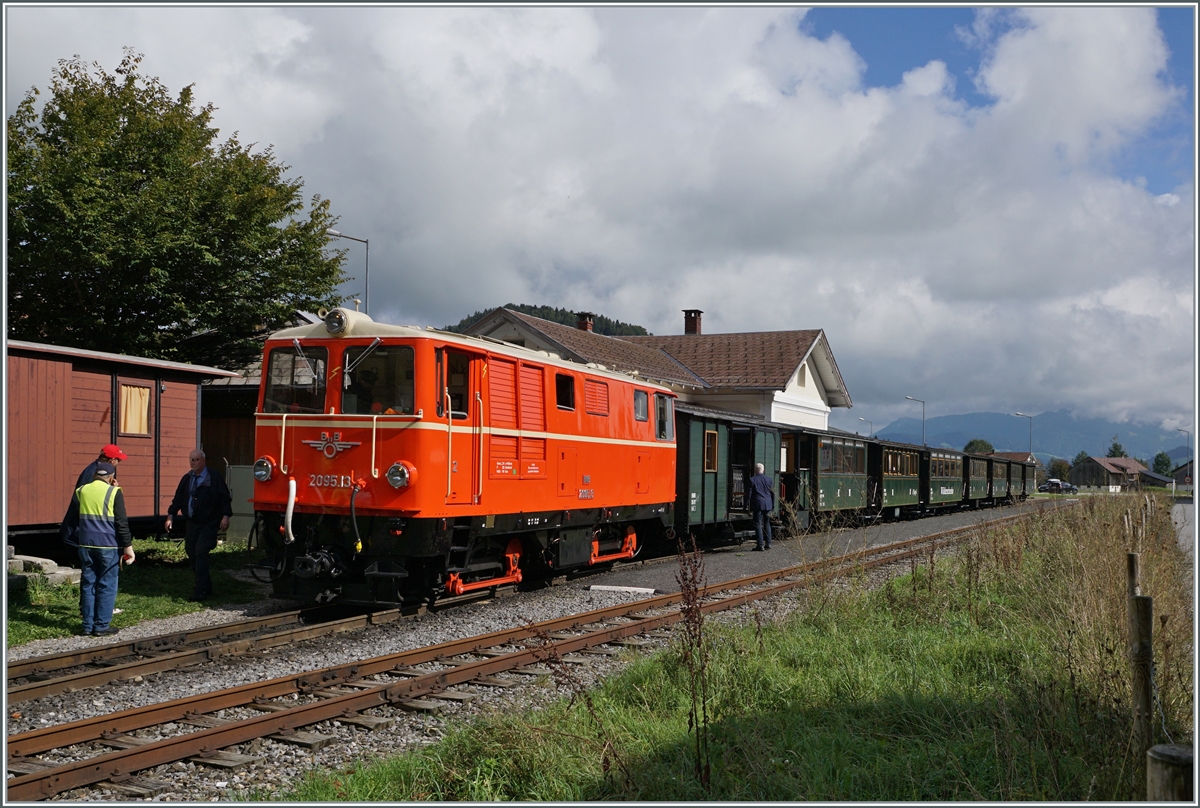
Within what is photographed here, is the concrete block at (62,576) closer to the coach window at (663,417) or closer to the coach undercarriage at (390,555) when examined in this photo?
the coach undercarriage at (390,555)

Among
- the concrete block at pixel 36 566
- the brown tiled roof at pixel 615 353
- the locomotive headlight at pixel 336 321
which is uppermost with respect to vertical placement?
the brown tiled roof at pixel 615 353

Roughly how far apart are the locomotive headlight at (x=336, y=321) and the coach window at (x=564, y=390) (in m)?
3.01

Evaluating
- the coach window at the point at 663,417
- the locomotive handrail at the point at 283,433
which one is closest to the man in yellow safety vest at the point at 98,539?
the locomotive handrail at the point at 283,433

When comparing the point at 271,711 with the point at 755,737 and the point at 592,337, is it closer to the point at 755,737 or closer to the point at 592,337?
the point at 755,737

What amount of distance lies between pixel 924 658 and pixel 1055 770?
286 centimetres

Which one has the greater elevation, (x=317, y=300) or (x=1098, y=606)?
(x=317, y=300)

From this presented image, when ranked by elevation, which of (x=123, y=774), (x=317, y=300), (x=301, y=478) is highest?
(x=317, y=300)

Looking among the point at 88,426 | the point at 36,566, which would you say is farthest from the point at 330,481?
the point at 88,426

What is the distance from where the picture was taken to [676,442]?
17.1 metres

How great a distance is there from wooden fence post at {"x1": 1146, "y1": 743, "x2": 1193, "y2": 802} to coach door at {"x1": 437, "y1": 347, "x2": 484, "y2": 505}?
7.36 m

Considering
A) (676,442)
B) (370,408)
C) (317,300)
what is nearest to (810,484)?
(676,442)

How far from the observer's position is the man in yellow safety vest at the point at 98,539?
902 cm

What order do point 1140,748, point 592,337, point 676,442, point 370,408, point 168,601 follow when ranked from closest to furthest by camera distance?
point 1140,748
point 370,408
point 168,601
point 676,442
point 592,337

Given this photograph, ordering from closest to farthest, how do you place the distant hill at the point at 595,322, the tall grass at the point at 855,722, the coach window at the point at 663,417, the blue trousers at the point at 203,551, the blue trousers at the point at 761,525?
the tall grass at the point at 855,722 < the blue trousers at the point at 203,551 < the coach window at the point at 663,417 < the blue trousers at the point at 761,525 < the distant hill at the point at 595,322
